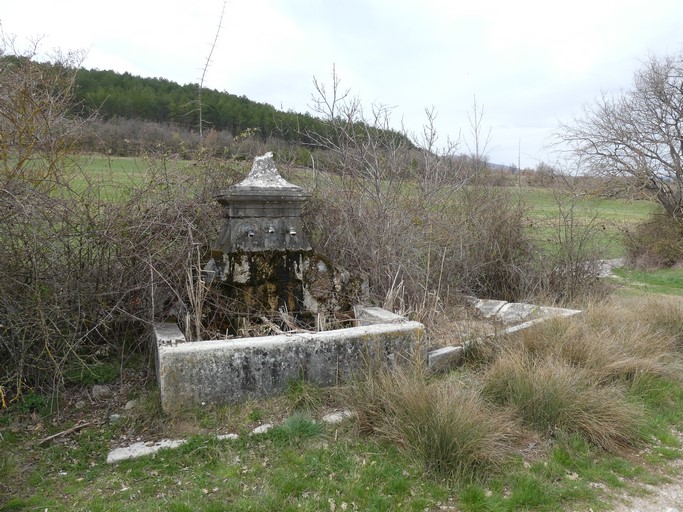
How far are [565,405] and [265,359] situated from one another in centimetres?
233

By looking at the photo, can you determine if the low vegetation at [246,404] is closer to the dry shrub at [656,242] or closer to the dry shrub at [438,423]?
the dry shrub at [438,423]

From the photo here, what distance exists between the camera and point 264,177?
205 inches

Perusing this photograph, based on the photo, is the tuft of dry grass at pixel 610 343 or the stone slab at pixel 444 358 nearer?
the tuft of dry grass at pixel 610 343

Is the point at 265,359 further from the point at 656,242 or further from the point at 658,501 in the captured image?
the point at 656,242

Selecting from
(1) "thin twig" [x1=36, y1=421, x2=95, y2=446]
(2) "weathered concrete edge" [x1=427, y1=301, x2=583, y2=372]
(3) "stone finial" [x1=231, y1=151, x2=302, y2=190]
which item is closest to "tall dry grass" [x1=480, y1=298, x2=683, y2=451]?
(2) "weathered concrete edge" [x1=427, y1=301, x2=583, y2=372]

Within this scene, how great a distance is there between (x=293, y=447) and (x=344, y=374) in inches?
37.4

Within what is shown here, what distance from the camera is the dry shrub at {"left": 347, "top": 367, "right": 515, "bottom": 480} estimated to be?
325 centimetres

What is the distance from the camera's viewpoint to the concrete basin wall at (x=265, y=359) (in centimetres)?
379

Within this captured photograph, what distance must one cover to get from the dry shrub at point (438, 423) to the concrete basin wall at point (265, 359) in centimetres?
41

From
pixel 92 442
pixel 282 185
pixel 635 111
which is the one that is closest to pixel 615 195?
pixel 635 111

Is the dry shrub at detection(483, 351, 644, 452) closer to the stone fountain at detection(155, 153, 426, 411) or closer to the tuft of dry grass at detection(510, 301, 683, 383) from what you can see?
the tuft of dry grass at detection(510, 301, 683, 383)

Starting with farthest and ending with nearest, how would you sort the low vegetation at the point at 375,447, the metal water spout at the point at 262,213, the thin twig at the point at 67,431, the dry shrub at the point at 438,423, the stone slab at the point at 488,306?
the stone slab at the point at 488,306, the metal water spout at the point at 262,213, the thin twig at the point at 67,431, the dry shrub at the point at 438,423, the low vegetation at the point at 375,447

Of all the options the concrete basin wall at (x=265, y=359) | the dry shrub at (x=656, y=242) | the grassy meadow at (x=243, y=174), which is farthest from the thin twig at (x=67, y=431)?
the dry shrub at (x=656, y=242)

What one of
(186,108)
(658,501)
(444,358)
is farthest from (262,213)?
(658,501)
